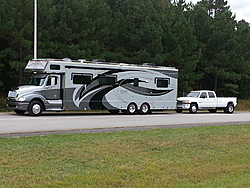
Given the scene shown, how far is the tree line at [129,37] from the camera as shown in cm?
3472

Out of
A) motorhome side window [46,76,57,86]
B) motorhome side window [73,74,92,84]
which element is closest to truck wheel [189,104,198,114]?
motorhome side window [73,74,92,84]

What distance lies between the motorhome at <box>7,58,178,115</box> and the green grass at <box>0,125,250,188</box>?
9.61m

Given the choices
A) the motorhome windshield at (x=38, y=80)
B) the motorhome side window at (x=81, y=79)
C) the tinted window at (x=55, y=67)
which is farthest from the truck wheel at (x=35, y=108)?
the motorhome side window at (x=81, y=79)

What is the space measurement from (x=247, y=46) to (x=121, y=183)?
50.5 meters

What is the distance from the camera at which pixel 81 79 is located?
24.1 metres

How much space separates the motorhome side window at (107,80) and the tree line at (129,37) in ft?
33.9

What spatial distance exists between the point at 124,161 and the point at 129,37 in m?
34.2

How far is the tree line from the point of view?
34.7 m

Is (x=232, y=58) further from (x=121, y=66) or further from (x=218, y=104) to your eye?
(x=121, y=66)

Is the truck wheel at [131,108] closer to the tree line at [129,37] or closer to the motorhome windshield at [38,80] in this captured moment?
the motorhome windshield at [38,80]

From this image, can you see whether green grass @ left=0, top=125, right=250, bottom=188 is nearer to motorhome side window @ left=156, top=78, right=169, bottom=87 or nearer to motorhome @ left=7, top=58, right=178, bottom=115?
motorhome @ left=7, top=58, right=178, bottom=115

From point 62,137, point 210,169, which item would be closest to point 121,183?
point 210,169

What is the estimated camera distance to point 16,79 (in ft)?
124

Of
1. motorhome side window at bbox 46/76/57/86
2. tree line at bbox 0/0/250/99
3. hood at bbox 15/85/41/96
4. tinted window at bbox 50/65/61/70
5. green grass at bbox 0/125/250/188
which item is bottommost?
green grass at bbox 0/125/250/188
